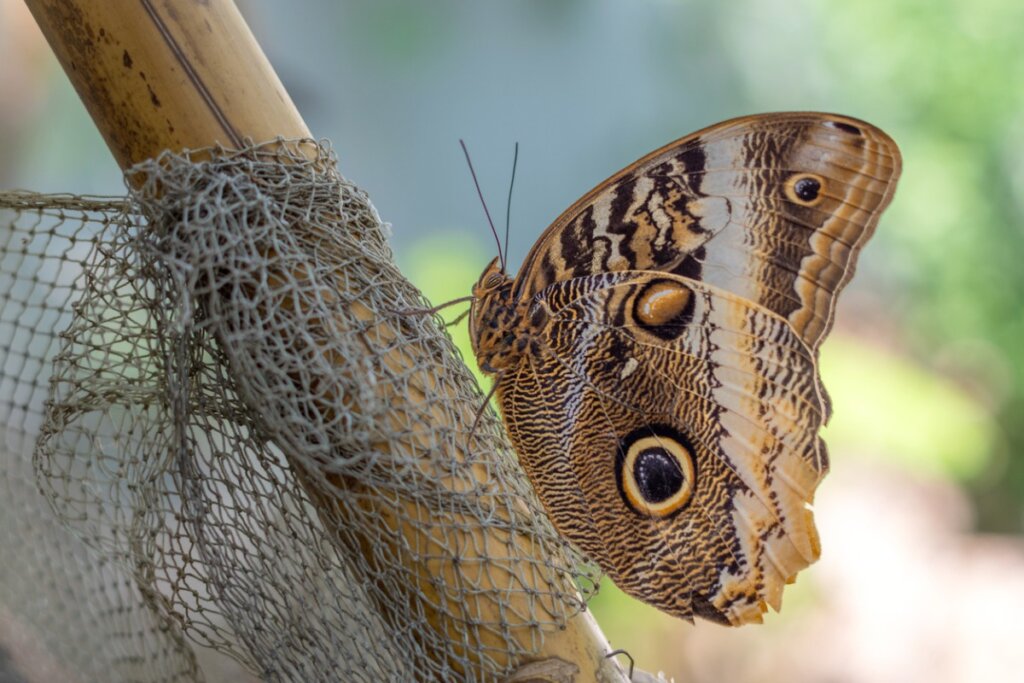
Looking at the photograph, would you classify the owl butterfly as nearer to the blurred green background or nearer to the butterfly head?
the butterfly head

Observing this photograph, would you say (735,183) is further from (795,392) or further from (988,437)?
(988,437)

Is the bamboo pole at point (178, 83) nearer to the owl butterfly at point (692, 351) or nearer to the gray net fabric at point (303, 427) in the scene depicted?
the gray net fabric at point (303, 427)

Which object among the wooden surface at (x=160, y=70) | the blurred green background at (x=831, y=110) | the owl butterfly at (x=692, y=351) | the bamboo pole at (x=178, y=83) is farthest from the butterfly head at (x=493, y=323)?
the blurred green background at (x=831, y=110)

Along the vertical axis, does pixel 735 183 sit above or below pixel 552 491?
above

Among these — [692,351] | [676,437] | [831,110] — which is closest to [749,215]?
[692,351]

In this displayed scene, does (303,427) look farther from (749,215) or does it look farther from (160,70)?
(749,215)

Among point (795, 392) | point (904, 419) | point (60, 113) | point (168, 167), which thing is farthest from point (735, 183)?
point (60, 113)
